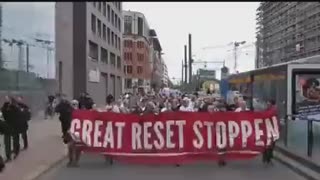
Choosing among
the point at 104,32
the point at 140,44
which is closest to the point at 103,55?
the point at 104,32

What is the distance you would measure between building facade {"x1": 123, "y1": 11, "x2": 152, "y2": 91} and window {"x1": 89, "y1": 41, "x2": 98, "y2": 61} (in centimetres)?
6298

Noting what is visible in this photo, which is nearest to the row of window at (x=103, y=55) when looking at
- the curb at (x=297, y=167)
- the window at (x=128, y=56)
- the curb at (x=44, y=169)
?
the window at (x=128, y=56)

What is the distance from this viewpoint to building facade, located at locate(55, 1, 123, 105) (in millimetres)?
51688

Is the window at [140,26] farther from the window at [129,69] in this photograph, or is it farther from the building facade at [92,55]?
the building facade at [92,55]

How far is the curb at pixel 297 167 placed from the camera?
14553 mm

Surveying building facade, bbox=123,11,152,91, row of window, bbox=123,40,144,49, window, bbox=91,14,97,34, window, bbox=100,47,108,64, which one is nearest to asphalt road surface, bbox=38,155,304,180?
window, bbox=91,14,97,34

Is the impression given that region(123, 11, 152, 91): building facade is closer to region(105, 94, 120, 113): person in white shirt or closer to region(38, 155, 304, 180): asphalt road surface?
region(105, 94, 120, 113): person in white shirt

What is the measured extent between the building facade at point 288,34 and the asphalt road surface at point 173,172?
75.0 ft

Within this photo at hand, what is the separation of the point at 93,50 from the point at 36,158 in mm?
49284

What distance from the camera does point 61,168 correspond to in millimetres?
16531

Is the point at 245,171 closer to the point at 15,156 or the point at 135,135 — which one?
the point at 135,135

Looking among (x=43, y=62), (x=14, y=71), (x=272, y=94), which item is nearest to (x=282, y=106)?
(x=272, y=94)

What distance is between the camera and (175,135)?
645 inches

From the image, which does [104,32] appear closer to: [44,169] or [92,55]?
[92,55]
